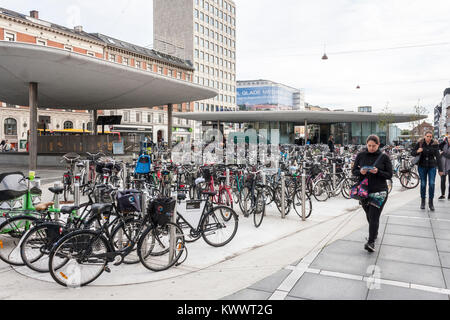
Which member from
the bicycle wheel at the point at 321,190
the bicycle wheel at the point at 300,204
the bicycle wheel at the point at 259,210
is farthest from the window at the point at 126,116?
the bicycle wheel at the point at 259,210

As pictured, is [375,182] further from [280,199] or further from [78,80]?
[78,80]

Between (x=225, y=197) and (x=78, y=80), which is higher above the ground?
(x=78, y=80)

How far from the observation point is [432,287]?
376 cm

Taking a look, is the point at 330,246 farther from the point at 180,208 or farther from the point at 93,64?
the point at 93,64

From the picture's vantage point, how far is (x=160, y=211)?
4344 mm

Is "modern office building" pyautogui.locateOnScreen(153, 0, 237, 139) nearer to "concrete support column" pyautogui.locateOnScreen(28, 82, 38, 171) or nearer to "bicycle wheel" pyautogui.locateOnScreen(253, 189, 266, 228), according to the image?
"concrete support column" pyautogui.locateOnScreen(28, 82, 38, 171)

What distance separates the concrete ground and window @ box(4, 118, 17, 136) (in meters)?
41.8

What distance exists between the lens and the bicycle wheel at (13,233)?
4465 mm

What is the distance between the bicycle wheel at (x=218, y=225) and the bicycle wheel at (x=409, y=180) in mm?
8628

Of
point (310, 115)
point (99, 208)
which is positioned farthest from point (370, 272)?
point (310, 115)

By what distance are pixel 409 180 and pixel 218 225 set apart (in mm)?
9041

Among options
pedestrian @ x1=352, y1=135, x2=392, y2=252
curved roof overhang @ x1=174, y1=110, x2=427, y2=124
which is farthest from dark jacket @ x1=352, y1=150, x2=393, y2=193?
curved roof overhang @ x1=174, y1=110, x2=427, y2=124

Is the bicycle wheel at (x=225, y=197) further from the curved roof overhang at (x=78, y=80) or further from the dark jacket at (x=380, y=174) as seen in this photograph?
the curved roof overhang at (x=78, y=80)
